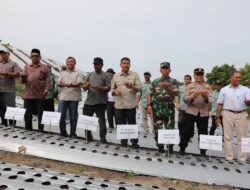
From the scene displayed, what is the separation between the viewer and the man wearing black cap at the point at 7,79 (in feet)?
20.8

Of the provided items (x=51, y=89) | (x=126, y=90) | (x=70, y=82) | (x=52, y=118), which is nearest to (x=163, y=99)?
(x=126, y=90)

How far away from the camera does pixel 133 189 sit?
3416mm

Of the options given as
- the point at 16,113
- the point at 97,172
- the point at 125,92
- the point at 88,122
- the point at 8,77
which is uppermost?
the point at 8,77

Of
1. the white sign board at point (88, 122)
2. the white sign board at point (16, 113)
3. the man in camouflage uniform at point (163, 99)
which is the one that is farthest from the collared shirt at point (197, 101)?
the white sign board at point (16, 113)

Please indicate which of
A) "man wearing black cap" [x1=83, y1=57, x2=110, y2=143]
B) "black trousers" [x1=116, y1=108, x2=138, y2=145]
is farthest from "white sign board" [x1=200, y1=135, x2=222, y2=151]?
"man wearing black cap" [x1=83, y1=57, x2=110, y2=143]

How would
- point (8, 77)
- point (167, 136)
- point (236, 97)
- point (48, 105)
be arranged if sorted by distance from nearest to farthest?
point (167, 136), point (236, 97), point (8, 77), point (48, 105)

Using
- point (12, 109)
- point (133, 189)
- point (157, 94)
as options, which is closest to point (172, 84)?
point (157, 94)

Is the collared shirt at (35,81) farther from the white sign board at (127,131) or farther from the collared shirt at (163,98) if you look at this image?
the collared shirt at (163,98)

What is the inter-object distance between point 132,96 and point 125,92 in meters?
0.14

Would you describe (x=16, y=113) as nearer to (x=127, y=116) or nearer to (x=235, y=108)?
(x=127, y=116)

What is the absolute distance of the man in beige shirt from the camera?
5.70 meters

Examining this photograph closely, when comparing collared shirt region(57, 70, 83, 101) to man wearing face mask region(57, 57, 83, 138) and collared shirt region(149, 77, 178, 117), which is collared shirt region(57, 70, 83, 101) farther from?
collared shirt region(149, 77, 178, 117)

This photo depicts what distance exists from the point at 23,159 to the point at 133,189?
2541mm

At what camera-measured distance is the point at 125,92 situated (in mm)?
5734
